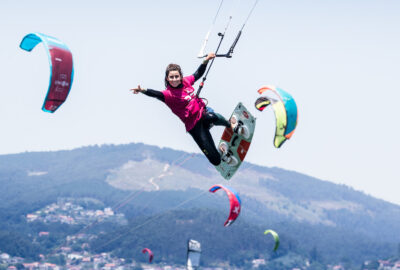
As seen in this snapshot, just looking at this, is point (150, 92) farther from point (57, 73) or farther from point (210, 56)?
point (57, 73)

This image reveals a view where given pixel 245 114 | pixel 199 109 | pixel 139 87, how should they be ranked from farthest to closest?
pixel 245 114
pixel 199 109
pixel 139 87

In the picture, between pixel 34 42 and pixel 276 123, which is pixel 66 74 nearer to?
pixel 34 42

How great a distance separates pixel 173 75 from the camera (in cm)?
2072

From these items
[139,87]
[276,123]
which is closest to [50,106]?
[139,87]

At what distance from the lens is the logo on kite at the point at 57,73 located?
66.0ft

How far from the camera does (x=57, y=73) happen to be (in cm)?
2019

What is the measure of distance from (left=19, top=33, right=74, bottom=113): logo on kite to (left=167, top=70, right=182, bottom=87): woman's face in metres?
2.60

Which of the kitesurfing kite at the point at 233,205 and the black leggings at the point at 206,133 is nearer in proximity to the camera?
the black leggings at the point at 206,133

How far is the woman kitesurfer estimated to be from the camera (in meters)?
20.8

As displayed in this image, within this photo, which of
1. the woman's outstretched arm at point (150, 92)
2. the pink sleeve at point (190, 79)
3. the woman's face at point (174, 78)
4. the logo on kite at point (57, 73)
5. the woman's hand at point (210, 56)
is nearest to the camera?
the woman's outstretched arm at point (150, 92)

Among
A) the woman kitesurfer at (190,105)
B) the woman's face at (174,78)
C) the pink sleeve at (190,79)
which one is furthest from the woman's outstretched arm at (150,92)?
the pink sleeve at (190,79)

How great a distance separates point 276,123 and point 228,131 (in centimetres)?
343

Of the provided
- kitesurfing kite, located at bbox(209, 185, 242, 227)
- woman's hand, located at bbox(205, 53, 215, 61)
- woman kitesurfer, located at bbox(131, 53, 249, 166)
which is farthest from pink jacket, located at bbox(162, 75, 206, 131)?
kitesurfing kite, located at bbox(209, 185, 242, 227)

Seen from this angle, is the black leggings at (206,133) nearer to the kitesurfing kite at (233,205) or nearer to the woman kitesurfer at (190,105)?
the woman kitesurfer at (190,105)
